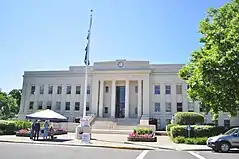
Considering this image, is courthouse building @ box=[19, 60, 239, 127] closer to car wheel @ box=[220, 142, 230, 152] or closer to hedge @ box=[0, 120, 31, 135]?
hedge @ box=[0, 120, 31, 135]

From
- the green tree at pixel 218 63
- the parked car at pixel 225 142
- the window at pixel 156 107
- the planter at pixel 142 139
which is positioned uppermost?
the green tree at pixel 218 63

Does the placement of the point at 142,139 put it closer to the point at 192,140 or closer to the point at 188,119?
the point at 192,140

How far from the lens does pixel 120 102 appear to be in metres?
45.8

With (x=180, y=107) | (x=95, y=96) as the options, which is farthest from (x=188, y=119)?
(x=95, y=96)

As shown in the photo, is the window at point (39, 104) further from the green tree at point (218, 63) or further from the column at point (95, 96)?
the green tree at point (218, 63)

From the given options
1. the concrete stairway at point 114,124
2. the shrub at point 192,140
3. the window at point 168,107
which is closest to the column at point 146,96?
the concrete stairway at point 114,124

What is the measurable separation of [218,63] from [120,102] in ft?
94.1

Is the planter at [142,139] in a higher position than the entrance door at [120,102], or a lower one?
lower

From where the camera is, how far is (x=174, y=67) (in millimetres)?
44031

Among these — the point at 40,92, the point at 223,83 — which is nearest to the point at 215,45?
the point at 223,83

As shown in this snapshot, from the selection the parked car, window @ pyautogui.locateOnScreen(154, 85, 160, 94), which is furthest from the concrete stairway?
the parked car

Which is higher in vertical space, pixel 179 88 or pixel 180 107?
pixel 179 88

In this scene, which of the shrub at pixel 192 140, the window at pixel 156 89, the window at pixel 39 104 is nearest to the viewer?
the shrub at pixel 192 140

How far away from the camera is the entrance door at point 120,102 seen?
148ft
